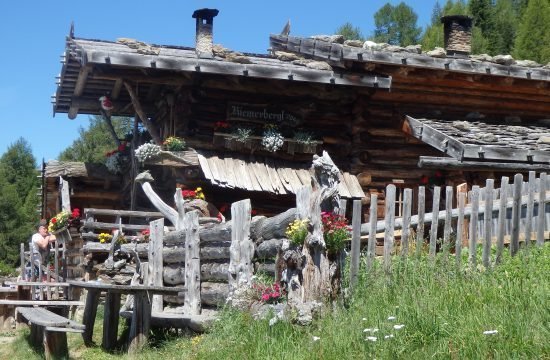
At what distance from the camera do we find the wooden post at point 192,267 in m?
10.7

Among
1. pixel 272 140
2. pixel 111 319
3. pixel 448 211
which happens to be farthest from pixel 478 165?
pixel 111 319

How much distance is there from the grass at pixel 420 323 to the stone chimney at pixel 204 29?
8450 millimetres

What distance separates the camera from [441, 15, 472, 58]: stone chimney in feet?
60.2

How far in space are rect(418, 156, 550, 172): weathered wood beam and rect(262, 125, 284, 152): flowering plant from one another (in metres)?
2.87

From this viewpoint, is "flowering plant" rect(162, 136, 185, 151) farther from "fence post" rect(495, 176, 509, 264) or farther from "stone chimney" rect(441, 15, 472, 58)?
"fence post" rect(495, 176, 509, 264)

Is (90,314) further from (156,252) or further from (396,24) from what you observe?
(396,24)

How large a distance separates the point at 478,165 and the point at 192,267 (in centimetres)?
502

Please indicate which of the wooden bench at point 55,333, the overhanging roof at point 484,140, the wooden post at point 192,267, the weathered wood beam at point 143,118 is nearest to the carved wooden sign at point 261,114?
the weathered wood beam at point 143,118

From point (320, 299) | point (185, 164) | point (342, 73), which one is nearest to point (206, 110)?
point (185, 164)

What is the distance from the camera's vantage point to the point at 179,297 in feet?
37.9

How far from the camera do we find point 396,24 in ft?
189

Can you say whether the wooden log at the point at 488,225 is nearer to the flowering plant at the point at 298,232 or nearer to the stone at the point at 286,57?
the flowering plant at the point at 298,232

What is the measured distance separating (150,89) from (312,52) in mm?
3446

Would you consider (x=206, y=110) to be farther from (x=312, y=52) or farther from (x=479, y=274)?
(x=479, y=274)
